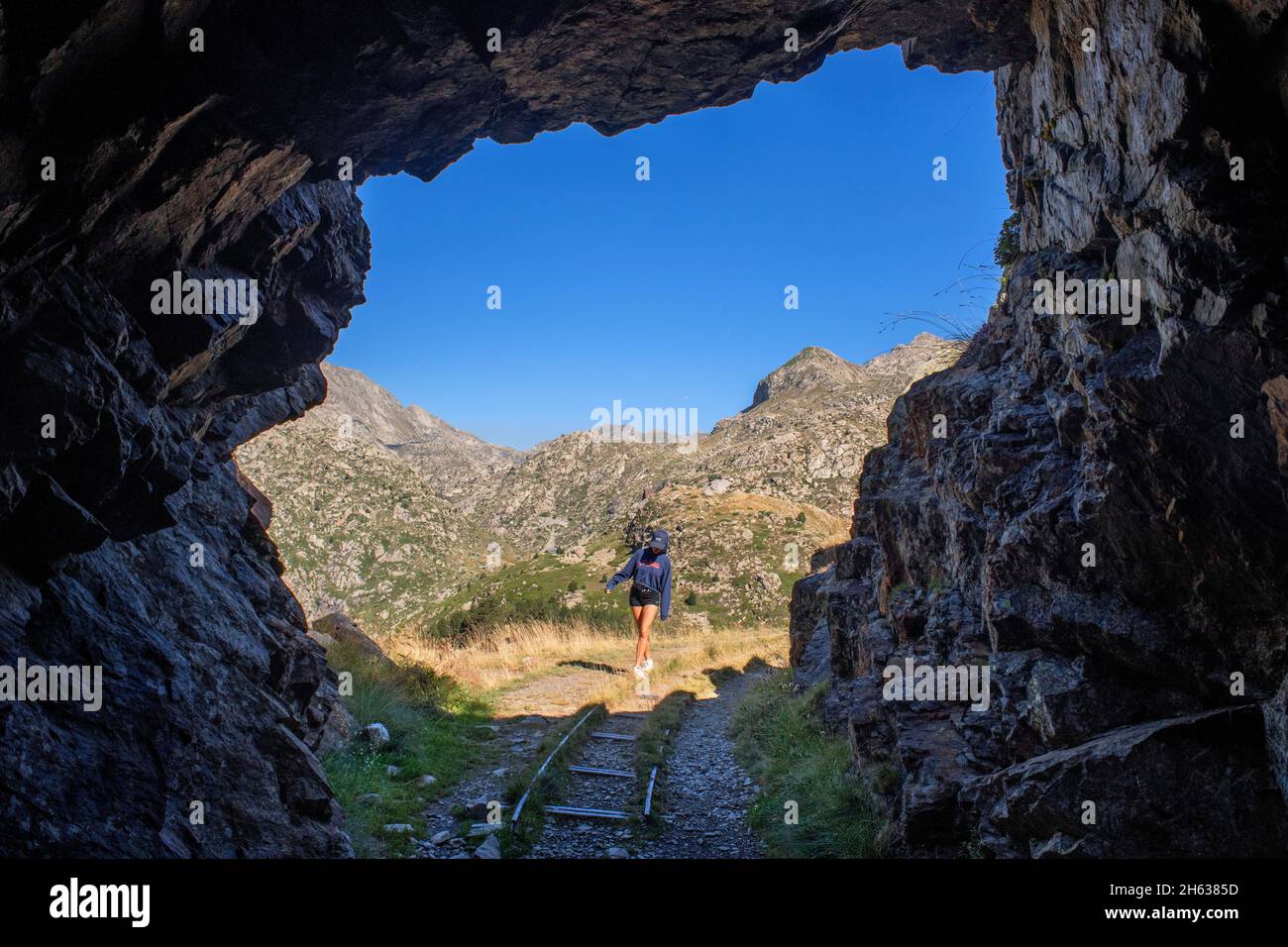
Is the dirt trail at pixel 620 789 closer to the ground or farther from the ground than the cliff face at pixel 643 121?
closer to the ground

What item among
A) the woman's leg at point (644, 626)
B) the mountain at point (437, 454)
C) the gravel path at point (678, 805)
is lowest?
the gravel path at point (678, 805)

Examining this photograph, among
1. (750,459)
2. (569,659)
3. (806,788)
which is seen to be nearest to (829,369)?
(750,459)

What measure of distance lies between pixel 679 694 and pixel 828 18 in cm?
1173

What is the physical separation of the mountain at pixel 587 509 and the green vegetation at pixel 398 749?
16921mm

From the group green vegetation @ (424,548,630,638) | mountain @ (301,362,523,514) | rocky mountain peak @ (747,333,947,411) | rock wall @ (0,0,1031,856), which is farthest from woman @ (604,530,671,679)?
mountain @ (301,362,523,514)

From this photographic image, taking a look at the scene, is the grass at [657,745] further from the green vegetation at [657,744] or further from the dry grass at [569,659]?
the dry grass at [569,659]

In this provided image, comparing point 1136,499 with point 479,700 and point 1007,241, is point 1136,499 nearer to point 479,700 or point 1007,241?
point 1007,241

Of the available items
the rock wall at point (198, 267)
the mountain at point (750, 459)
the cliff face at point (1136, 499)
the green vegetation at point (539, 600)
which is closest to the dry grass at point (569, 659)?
the green vegetation at point (539, 600)

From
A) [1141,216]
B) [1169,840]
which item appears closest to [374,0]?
[1141,216]

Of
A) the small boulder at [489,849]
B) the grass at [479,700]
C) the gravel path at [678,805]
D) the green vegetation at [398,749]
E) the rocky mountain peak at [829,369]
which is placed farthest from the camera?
the rocky mountain peak at [829,369]

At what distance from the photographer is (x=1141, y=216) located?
5.58 metres

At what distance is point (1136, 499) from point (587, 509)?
248 feet

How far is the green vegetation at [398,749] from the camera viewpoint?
23.8 feet

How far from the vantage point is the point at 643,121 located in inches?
376
